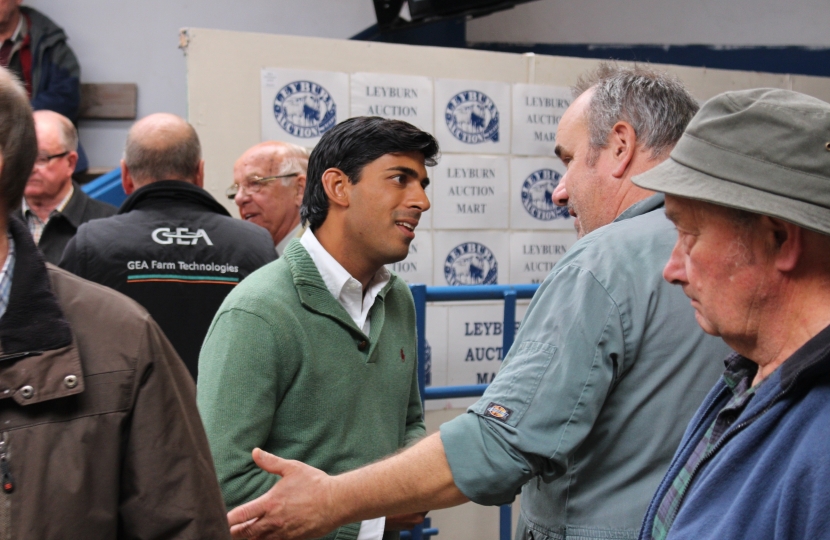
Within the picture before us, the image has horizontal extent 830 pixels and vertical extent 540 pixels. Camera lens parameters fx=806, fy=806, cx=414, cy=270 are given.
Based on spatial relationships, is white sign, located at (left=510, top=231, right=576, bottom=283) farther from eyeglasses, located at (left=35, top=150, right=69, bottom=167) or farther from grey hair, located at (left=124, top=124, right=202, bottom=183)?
eyeglasses, located at (left=35, top=150, right=69, bottom=167)

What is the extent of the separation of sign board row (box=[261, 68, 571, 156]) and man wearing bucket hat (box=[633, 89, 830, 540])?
315 cm

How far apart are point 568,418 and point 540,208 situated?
335 cm

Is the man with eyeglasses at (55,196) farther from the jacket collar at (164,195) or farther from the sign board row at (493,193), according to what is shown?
the sign board row at (493,193)

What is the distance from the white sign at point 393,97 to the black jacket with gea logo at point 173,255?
5.30 ft

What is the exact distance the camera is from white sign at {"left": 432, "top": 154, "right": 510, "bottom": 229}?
173 inches

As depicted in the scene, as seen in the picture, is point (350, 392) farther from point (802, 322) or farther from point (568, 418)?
point (802, 322)

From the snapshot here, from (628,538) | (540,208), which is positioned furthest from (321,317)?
(540,208)

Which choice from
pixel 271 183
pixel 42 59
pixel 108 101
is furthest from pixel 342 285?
pixel 108 101

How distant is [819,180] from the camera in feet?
3.18

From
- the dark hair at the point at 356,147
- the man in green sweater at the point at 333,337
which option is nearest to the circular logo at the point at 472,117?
the man in green sweater at the point at 333,337

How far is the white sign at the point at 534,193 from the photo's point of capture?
15.0 feet

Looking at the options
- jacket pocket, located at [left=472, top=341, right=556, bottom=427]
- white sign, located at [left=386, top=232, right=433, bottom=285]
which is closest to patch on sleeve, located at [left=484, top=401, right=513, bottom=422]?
jacket pocket, located at [left=472, top=341, right=556, bottom=427]

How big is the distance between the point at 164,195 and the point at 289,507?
4.94 ft

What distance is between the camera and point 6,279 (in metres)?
1.22
